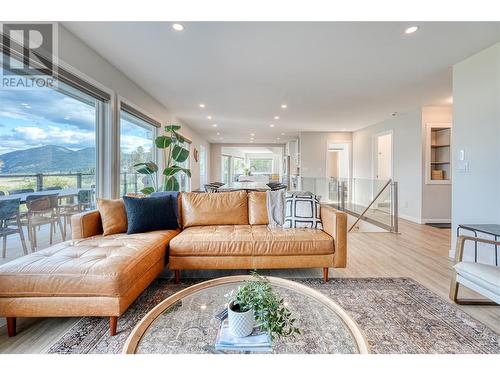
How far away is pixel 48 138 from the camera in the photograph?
2379mm

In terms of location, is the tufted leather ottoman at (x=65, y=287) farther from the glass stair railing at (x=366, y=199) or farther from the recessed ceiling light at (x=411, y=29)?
the glass stair railing at (x=366, y=199)

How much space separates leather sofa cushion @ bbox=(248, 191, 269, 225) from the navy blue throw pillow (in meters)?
0.93

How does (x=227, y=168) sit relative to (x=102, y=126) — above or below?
above

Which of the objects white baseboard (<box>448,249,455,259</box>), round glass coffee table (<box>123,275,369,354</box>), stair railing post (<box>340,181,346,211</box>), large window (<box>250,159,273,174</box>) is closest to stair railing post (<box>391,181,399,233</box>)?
white baseboard (<box>448,249,455,259</box>)

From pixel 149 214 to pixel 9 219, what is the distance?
109 centimetres

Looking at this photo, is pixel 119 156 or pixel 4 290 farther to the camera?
pixel 119 156

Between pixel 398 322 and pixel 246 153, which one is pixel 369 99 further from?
pixel 246 153

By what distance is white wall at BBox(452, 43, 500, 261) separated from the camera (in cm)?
271

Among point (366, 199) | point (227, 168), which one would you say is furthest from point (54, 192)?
point (227, 168)

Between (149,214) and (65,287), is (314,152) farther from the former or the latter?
(65,287)
